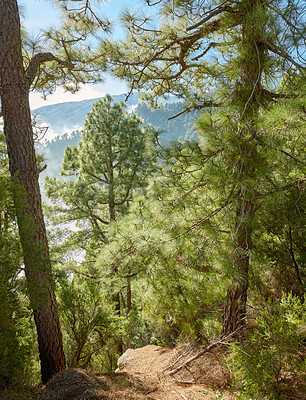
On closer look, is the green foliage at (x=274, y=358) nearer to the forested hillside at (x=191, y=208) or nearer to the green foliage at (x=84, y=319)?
the forested hillside at (x=191, y=208)

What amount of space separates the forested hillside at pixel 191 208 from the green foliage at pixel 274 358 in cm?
1

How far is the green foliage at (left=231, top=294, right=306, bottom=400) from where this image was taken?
217 cm

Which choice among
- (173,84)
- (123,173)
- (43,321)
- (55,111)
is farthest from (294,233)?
(55,111)

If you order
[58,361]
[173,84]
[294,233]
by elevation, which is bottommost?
[58,361]

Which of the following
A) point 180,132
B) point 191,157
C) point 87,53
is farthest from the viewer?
point 180,132

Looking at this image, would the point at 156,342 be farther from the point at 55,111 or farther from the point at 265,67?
the point at 55,111

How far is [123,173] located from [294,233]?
5.27 metres

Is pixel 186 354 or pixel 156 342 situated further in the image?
pixel 156 342

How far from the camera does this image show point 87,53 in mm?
3809

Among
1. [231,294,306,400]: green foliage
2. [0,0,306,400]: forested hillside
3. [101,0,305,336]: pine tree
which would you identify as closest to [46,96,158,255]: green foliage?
[0,0,306,400]: forested hillside

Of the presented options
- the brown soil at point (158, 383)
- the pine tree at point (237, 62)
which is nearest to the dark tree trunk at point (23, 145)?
the brown soil at point (158, 383)

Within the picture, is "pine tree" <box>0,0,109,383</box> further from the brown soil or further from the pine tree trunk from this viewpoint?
the pine tree trunk

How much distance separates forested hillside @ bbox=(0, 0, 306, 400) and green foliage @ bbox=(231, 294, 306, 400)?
0.01 metres

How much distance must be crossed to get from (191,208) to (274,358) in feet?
5.43
